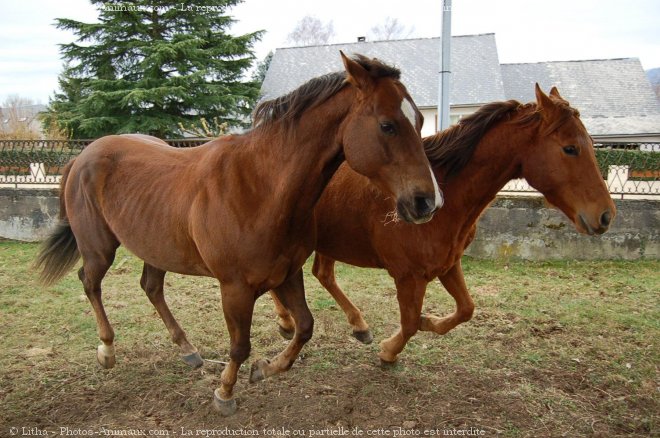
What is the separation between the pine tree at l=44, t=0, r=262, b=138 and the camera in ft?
58.4

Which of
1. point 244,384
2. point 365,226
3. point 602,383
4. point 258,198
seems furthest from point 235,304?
point 602,383

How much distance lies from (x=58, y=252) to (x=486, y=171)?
385cm

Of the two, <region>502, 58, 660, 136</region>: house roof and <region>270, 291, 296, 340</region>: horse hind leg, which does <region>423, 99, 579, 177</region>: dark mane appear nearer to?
<region>270, 291, 296, 340</region>: horse hind leg

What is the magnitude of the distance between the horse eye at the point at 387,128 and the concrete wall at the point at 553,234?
16.9ft

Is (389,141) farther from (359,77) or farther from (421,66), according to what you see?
(421,66)

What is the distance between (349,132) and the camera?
241 cm

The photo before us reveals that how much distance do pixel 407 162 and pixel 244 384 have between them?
2.25 meters

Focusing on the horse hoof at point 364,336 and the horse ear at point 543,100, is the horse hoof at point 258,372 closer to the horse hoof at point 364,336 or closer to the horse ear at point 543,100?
the horse hoof at point 364,336

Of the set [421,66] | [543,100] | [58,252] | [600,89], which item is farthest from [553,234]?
[600,89]

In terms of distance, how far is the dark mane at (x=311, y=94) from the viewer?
239cm

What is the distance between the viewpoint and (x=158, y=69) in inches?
723

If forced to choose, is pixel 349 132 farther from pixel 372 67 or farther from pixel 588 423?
pixel 588 423

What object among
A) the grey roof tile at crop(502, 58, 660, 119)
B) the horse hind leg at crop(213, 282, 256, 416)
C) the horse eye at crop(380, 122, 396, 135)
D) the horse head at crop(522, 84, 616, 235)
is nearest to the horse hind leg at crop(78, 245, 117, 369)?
the horse hind leg at crop(213, 282, 256, 416)

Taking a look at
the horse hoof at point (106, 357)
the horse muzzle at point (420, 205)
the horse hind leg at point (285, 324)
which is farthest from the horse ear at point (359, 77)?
the horse hoof at point (106, 357)
